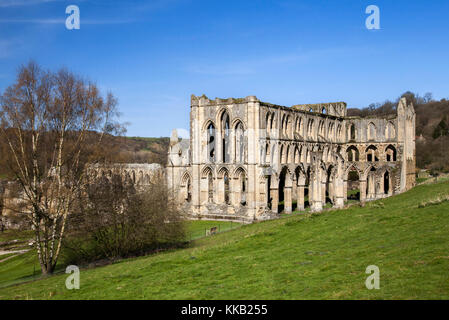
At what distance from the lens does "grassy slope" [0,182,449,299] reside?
435 inches

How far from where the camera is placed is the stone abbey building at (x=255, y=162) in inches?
1614

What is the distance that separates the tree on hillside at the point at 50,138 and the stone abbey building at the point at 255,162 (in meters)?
15.3

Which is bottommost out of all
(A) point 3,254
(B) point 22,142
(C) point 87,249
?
(A) point 3,254

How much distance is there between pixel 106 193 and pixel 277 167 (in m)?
21.6

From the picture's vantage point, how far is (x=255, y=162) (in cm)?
4091

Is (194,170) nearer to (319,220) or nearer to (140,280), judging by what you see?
(319,220)

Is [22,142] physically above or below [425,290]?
above

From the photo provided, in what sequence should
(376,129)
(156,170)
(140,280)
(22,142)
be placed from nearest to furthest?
(140,280), (22,142), (376,129), (156,170)

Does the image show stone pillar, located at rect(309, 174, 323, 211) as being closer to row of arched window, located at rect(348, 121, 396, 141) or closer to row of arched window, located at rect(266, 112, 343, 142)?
row of arched window, located at rect(266, 112, 343, 142)

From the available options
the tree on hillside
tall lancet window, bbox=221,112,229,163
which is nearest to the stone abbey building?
tall lancet window, bbox=221,112,229,163

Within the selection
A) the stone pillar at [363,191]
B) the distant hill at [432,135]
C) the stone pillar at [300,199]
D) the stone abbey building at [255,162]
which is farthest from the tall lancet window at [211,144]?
the distant hill at [432,135]

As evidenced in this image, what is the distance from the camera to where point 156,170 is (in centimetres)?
5903

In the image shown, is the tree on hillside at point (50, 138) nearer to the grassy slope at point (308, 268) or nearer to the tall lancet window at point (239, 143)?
the grassy slope at point (308, 268)
